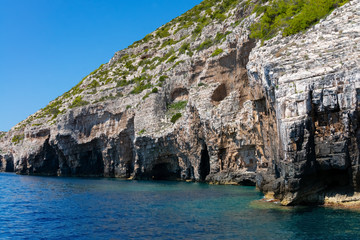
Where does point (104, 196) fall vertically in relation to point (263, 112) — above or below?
below

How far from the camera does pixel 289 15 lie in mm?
33406

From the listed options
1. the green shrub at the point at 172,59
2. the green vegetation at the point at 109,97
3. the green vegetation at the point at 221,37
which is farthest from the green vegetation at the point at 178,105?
the green vegetation at the point at 109,97

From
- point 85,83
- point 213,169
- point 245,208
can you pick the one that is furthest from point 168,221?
point 85,83

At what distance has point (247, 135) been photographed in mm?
36844

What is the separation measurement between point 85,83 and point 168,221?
257 feet

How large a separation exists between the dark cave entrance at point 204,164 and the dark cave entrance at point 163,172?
802 centimetres

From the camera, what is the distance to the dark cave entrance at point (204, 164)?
45.3 m

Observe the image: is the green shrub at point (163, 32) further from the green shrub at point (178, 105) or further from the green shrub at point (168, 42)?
the green shrub at point (178, 105)

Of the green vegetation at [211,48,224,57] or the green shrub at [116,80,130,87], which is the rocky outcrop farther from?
the green shrub at [116,80,130,87]

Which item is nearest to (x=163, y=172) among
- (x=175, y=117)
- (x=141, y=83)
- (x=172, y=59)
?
(x=175, y=117)

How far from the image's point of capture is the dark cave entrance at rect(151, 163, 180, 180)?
53125 mm

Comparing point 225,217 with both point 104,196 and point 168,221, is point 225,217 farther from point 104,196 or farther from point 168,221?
point 104,196

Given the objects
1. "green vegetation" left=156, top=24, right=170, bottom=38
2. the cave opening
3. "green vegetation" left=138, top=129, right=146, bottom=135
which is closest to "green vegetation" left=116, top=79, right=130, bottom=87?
"green vegetation" left=138, top=129, right=146, bottom=135

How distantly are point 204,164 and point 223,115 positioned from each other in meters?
9.10
